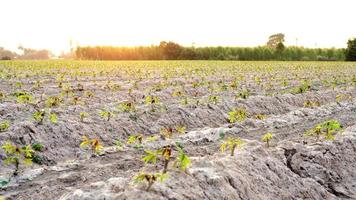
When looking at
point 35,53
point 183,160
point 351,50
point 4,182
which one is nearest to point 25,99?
point 4,182

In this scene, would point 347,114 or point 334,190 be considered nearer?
point 334,190

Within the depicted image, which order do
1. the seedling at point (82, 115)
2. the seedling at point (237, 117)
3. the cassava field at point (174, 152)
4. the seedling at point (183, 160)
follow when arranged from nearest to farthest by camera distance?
the seedling at point (183, 160), the cassava field at point (174, 152), the seedling at point (82, 115), the seedling at point (237, 117)

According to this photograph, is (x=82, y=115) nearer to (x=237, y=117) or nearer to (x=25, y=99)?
(x=25, y=99)

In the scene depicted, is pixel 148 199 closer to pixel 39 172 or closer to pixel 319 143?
pixel 39 172

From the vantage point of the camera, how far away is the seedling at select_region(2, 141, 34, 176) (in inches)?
224

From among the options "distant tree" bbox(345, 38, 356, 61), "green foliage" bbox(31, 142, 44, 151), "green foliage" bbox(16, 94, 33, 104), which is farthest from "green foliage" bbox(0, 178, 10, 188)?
"distant tree" bbox(345, 38, 356, 61)

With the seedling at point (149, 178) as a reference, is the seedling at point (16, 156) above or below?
below

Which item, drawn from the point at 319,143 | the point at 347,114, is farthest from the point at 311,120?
the point at 319,143

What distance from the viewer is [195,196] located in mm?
4277

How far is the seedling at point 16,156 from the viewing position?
569cm

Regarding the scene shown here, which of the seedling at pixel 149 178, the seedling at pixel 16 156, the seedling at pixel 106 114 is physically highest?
the seedling at pixel 149 178

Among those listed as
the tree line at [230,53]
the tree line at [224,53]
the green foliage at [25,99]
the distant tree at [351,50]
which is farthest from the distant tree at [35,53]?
the green foliage at [25,99]

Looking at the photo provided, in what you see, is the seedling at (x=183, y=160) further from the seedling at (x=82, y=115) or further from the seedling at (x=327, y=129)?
the seedling at (x=82, y=115)

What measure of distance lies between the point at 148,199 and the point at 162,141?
Result: 3.35 m
